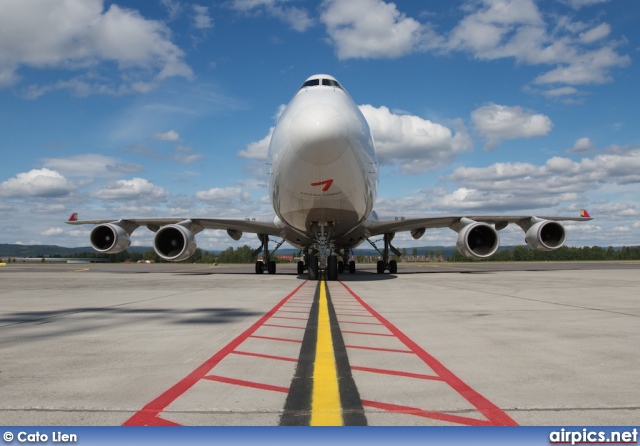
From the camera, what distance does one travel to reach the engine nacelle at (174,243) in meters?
19.9

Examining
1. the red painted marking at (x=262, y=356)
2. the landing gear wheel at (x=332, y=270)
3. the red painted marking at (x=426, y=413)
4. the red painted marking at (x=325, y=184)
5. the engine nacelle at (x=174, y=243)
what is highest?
the red painted marking at (x=325, y=184)

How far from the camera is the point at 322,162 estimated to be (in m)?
13.2

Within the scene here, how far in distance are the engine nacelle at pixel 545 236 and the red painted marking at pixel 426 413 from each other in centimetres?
2039

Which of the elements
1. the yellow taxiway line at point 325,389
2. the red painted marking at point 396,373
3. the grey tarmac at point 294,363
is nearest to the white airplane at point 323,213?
the grey tarmac at point 294,363

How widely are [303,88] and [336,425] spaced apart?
1334cm

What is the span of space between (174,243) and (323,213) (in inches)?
313

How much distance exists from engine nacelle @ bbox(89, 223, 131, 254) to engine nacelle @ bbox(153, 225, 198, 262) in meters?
2.36

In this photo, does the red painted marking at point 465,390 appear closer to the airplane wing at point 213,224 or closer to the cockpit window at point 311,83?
the cockpit window at point 311,83

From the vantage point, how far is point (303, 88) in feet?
49.0

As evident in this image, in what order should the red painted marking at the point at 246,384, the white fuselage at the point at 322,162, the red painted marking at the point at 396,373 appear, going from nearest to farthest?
the red painted marking at the point at 246,384 < the red painted marking at the point at 396,373 < the white fuselage at the point at 322,162

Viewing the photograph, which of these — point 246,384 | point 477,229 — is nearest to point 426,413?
point 246,384

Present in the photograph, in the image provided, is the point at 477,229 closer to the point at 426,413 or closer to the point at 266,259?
the point at 266,259

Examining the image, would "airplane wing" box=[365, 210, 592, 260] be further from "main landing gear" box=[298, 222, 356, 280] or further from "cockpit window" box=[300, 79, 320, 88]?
"cockpit window" box=[300, 79, 320, 88]

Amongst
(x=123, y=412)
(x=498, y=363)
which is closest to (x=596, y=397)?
(x=498, y=363)
